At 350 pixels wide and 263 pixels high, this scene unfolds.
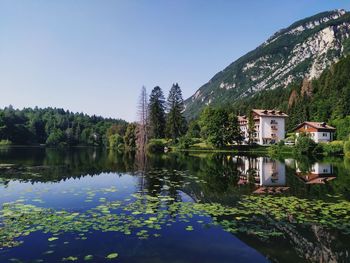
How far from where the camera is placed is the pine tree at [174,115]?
107 meters

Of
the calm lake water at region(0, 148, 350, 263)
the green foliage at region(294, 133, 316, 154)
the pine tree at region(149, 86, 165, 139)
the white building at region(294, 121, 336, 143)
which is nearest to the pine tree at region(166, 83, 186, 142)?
the pine tree at region(149, 86, 165, 139)

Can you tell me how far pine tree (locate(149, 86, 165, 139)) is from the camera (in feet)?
362

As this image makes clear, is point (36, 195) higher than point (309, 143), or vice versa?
point (309, 143)

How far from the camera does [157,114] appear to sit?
111 meters

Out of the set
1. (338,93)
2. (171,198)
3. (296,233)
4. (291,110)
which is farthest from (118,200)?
(291,110)

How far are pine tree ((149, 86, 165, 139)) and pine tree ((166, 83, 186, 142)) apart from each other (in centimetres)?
303

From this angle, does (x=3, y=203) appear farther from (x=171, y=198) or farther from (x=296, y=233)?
(x=296, y=233)

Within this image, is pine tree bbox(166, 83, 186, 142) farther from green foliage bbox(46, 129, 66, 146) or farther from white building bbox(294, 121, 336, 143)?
green foliage bbox(46, 129, 66, 146)

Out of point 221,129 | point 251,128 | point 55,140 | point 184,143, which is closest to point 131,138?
point 184,143

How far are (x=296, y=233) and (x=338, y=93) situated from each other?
119465 millimetres

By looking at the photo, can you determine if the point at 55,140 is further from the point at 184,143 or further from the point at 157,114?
the point at 184,143

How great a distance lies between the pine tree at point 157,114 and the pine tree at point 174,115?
9.94 ft

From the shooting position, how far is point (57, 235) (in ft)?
43.2

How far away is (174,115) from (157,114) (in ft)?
23.5
